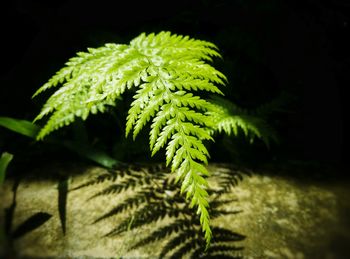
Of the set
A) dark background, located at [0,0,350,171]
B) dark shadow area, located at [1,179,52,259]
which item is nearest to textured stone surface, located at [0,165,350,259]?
dark shadow area, located at [1,179,52,259]

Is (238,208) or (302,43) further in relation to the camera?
(302,43)

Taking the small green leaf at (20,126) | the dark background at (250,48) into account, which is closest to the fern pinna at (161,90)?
the small green leaf at (20,126)

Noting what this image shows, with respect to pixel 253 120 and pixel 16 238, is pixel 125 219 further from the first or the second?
pixel 253 120

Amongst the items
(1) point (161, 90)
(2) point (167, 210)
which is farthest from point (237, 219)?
(1) point (161, 90)

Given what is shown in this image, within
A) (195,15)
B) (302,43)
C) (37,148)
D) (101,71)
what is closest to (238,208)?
(101,71)

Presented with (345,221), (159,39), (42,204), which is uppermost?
(159,39)

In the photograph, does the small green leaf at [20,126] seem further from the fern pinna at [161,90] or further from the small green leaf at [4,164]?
the fern pinna at [161,90]

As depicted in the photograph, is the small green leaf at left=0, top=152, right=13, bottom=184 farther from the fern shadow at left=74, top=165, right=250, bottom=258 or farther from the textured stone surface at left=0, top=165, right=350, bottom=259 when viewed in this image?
the fern shadow at left=74, top=165, right=250, bottom=258
